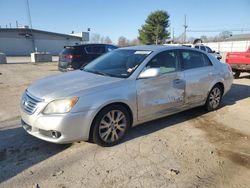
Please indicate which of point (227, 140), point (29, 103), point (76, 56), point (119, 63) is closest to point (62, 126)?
point (29, 103)

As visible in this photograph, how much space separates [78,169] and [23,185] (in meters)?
0.70

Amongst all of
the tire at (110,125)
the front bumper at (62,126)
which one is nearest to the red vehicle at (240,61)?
the tire at (110,125)

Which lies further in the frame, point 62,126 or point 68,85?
point 68,85

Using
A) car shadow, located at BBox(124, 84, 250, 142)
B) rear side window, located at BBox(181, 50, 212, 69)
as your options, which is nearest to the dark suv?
car shadow, located at BBox(124, 84, 250, 142)

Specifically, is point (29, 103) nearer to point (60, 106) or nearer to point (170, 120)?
point (60, 106)

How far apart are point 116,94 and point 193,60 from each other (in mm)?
2358

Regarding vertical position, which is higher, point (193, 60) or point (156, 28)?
point (156, 28)

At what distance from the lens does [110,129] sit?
13.4 ft

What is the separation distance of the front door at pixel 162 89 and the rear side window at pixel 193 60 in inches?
10.0

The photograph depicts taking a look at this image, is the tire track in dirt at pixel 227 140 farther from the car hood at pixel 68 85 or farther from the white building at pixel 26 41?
the white building at pixel 26 41

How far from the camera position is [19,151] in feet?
12.9

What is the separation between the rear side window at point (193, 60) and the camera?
5268mm

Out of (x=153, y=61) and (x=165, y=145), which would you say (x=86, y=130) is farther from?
(x=153, y=61)

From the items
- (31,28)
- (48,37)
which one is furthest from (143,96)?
(48,37)
